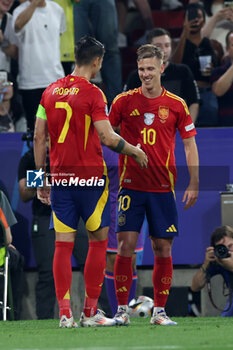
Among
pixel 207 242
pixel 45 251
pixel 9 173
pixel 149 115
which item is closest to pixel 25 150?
pixel 9 173

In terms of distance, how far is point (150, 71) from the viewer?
23.8ft

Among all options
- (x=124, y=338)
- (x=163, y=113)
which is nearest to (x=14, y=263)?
(x=163, y=113)

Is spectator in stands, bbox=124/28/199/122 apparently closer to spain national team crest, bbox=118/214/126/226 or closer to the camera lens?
the camera lens

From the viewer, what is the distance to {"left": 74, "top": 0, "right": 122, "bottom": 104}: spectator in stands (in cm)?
1082

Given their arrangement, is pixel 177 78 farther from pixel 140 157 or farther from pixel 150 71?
pixel 140 157

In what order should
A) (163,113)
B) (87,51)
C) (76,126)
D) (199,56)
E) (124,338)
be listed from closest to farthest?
(124,338)
(76,126)
(87,51)
(163,113)
(199,56)

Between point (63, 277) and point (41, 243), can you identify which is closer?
point (63, 277)

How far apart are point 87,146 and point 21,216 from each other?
12.3ft

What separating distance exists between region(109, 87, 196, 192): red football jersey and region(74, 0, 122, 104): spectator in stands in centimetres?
348

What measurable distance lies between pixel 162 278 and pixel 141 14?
585 cm

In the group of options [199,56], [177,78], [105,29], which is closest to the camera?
[177,78]

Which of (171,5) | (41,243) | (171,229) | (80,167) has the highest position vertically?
(171,5)

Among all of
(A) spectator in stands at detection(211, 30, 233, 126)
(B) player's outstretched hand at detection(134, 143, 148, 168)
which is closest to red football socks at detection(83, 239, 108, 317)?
(B) player's outstretched hand at detection(134, 143, 148, 168)

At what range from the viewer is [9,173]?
34.0ft
